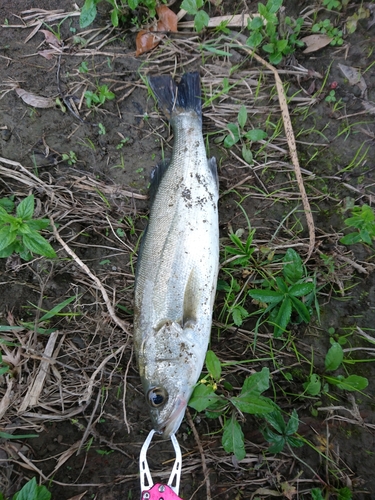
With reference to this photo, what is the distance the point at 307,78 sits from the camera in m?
3.16

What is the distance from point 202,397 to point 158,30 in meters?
3.35

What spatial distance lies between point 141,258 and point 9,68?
2.43m

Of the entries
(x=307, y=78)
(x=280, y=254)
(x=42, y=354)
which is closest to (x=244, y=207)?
(x=280, y=254)

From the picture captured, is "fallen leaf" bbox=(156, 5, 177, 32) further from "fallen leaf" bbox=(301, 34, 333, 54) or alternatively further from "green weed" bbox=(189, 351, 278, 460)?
"green weed" bbox=(189, 351, 278, 460)

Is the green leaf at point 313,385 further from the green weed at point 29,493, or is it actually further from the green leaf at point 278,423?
the green weed at point 29,493

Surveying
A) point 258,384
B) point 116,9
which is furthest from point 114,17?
point 258,384

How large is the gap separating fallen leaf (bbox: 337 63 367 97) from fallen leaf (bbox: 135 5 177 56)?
1.63 metres

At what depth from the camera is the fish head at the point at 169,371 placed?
252cm

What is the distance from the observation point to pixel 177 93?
316 cm

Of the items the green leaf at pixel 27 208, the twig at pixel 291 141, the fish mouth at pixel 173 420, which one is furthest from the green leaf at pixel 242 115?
the fish mouth at pixel 173 420

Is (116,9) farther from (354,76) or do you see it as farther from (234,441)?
(234,441)

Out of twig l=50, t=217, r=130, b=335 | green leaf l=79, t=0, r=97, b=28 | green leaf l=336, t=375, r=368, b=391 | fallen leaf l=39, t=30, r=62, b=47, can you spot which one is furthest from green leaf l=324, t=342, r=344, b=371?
fallen leaf l=39, t=30, r=62, b=47

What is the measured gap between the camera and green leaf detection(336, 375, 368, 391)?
2598 mm

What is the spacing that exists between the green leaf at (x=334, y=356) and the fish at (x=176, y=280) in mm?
978
